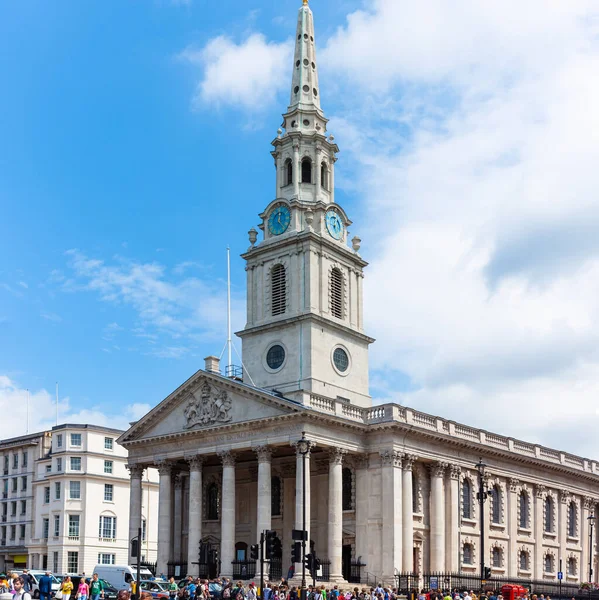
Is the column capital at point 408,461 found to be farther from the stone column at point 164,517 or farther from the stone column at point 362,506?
the stone column at point 164,517

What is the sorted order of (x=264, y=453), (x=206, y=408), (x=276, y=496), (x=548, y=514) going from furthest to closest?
(x=548, y=514) → (x=276, y=496) → (x=206, y=408) → (x=264, y=453)

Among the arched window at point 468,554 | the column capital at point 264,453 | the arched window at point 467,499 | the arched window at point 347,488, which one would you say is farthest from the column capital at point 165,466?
the arched window at point 468,554

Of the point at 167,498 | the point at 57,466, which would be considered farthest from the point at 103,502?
the point at 167,498

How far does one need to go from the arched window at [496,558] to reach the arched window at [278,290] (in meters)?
21.9

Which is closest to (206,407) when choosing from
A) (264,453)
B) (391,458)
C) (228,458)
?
(228,458)

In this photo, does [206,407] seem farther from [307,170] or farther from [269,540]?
[307,170]

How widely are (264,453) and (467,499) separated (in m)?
15.9

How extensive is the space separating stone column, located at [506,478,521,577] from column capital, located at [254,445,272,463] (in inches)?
779

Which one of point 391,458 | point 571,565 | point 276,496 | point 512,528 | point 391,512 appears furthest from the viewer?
point 571,565

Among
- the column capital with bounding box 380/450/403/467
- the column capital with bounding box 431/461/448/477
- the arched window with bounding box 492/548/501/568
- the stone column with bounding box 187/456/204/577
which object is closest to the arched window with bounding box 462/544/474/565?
the arched window with bounding box 492/548/501/568

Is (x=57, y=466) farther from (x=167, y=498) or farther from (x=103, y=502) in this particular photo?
(x=167, y=498)

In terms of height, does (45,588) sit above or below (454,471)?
below

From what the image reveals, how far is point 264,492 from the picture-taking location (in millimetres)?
56312

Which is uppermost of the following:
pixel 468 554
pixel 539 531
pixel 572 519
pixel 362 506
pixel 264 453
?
pixel 264 453
